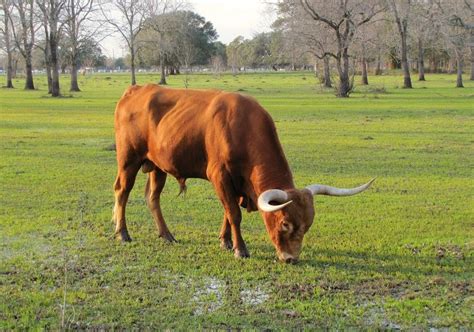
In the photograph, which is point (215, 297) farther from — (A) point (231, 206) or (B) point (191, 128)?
(B) point (191, 128)

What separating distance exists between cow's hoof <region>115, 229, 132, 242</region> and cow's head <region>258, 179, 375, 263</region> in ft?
7.42

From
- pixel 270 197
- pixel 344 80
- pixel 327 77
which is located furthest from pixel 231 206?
pixel 327 77

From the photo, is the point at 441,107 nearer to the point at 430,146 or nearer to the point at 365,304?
the point at 430,146

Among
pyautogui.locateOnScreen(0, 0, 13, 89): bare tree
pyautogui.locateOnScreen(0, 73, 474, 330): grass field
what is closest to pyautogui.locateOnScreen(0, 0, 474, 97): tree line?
pyautogui.locateOnScreen(0, 0, 13, 89): bare tree

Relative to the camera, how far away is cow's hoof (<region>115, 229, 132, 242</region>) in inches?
344

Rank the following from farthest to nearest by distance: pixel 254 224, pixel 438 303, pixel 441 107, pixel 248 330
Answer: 1. pixel 441 107
2. pixel 254 224
3. pixel 438 303
4. pixel 248 330

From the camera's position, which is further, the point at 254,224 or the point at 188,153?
the point at 254,224

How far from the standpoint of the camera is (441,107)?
107ft

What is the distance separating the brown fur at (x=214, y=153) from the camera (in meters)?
7.47

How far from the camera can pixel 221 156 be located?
26.0 feet

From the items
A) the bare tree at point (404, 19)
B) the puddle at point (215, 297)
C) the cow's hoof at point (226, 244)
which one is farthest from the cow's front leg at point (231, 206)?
the bare tree at point (404, 19)

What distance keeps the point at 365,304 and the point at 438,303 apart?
2.36ft

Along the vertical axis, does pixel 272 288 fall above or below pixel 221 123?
below

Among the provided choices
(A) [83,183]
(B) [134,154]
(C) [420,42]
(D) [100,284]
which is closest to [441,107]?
(A) [83,183]
